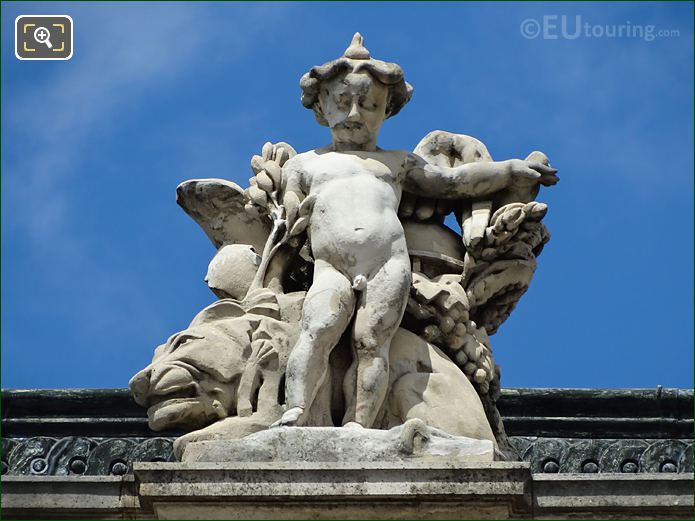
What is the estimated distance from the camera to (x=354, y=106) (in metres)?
17.8

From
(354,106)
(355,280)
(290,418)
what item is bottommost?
(290,418)

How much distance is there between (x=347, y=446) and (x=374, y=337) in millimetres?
1041

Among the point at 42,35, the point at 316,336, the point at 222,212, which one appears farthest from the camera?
the point at 42,35

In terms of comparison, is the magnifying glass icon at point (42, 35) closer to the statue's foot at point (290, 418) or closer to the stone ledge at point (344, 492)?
the statue's foot at point (290, 418)

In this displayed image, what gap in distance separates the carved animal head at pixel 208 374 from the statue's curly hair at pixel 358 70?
176 cm

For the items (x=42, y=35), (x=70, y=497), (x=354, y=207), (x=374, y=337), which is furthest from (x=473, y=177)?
(x=42, y=35)

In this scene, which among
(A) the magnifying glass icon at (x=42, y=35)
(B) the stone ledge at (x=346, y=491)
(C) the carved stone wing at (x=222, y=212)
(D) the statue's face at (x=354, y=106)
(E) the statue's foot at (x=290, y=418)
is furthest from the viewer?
(A) the magnifying glass icon at (x=42, y=35)

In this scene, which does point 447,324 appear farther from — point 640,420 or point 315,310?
point 640,420

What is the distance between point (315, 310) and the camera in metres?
17.0

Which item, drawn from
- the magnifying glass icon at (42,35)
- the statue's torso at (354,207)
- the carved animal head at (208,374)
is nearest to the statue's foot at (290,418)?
the carved animal head at (208,374)

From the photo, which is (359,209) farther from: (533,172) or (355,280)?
(533,172)

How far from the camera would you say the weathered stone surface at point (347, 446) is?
1616 centimetres

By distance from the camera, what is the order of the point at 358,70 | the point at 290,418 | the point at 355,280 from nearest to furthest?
the point at 290,418 < the point at 355,280 < the point at 358,70

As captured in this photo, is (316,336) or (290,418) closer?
(290,418)
